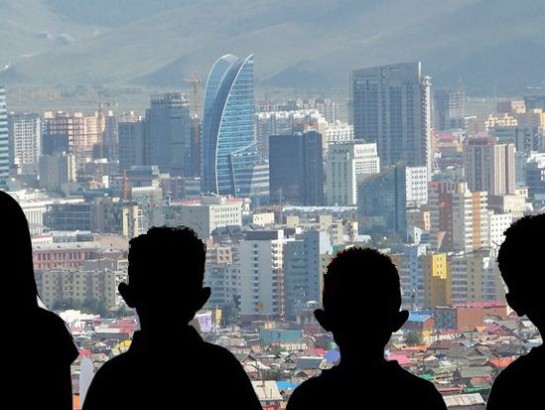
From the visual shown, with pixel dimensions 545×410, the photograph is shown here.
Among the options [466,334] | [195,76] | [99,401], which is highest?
[195,76]

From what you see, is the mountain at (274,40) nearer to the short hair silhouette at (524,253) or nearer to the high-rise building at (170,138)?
the high-rise building at (170,138)

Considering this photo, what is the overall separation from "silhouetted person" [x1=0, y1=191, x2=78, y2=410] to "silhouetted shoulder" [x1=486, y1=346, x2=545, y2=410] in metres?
0.19

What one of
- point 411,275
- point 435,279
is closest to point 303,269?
point 411,275

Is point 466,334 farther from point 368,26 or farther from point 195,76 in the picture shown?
point 368,26

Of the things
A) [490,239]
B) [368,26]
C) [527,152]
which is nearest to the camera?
[490,239]

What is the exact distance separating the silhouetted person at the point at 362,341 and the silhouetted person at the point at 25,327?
105mm

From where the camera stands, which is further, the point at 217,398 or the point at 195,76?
the point at 195,76

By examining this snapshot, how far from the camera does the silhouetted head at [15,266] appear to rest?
752 mm

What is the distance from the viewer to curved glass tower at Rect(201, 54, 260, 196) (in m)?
34.5

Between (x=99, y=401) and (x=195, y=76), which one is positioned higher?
(x=195, y=76)

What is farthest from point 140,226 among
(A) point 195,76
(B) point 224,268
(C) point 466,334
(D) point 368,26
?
(D) point 368,26

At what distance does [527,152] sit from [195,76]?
468 inches

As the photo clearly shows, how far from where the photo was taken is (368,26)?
48.8 meters

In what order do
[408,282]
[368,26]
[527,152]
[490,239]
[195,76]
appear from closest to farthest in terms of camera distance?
[408,282] < [490,239] < [527,152] < [195,76] < [368,26]
